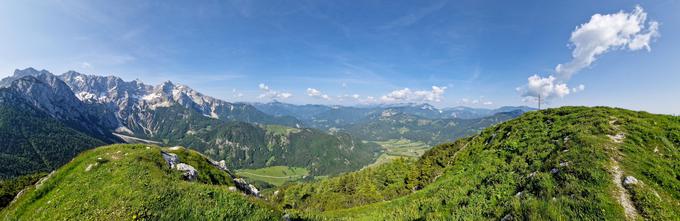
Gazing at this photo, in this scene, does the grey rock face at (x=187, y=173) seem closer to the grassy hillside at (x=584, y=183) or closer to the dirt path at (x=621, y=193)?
the grassy hillside at (x=584, y=183)

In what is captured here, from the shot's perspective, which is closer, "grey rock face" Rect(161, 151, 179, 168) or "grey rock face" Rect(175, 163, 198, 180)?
"grey rock face" Rect(175, 163, 198, 180)

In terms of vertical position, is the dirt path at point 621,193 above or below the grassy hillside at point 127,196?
above

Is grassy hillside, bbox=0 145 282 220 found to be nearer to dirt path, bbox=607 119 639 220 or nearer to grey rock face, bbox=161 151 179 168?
grey rock face, bbox=161 151 179 168

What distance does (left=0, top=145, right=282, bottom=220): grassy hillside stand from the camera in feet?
41.8

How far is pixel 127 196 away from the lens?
17.0 metres

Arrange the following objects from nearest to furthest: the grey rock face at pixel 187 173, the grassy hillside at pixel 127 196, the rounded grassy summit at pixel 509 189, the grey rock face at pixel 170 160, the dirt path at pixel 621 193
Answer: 1. the dirt path at pixel 621 193
2. the rounded grassy summit at pixel 509 189
3. the grassy hillside at pixel 127 196
4. the grey rock face at pixel 187 173
5. the grey rock face at pixel 170 160

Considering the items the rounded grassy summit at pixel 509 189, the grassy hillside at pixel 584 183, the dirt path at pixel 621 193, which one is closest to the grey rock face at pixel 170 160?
the rounded grassy summit at pixel 509 189

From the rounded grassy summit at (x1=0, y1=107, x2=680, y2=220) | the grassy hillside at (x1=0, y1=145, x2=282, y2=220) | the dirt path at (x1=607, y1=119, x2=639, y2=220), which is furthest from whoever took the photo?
the grassy hillside at (x1=0, y1=145, x2=282, y2=220)

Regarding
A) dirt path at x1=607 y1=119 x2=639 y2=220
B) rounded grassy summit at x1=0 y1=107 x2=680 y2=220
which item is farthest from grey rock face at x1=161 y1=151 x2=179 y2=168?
dirt path at x1=607 y1=119 x2=639 y2=220

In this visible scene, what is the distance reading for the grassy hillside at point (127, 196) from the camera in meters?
12.7

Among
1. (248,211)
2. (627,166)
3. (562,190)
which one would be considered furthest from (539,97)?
(248,211)

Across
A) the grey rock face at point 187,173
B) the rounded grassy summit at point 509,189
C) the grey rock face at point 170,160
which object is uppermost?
the rounded grassy summit at point 509,189

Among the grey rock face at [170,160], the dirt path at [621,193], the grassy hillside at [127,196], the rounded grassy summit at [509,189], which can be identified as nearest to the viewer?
the dirt path at [621,193]

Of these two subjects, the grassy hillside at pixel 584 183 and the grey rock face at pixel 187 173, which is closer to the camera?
the grassy hillside at pixel 584 183
